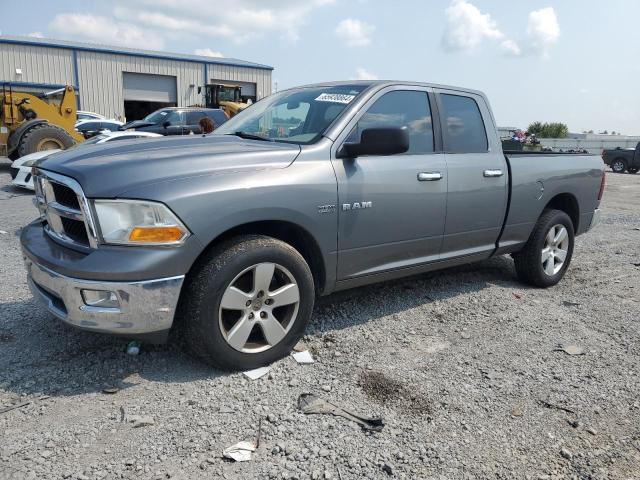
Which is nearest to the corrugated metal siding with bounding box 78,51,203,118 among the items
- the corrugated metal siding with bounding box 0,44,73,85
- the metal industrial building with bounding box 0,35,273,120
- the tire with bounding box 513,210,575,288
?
the metal industrial building with bounding box 0,35,273,120

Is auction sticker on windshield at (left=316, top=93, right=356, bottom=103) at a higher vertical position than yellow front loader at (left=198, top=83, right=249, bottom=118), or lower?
lower

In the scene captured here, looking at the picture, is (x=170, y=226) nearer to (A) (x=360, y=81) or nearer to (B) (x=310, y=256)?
(B) (x=310, y=256)

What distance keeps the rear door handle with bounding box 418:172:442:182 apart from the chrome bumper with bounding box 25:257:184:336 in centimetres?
199

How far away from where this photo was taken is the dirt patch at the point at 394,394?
3.01 meters

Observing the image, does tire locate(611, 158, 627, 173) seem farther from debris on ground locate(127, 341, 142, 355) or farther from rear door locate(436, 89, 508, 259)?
debris on ground locate(127, 341, 142, 355)

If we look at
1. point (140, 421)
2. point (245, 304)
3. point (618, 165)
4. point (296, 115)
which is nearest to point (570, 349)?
point (245, 304)

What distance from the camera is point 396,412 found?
9.67 ft

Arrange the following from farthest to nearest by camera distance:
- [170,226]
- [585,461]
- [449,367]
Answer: [449,367] → [170,226] → [585,461]

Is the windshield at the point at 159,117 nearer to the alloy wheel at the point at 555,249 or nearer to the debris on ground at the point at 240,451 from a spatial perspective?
the alloy wheel at the point at 555,249

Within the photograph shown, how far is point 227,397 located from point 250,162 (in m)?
1.37

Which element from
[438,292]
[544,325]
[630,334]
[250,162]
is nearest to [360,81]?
[250,162]

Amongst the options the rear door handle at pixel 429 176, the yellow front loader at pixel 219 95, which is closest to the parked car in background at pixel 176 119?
the yellow front loader at pixel 219 95

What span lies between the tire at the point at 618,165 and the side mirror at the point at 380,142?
963 inches

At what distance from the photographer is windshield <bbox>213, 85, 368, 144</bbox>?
12.6 feet
